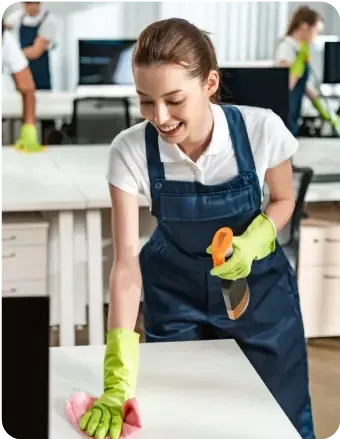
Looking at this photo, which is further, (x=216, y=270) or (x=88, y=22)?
(x=88, y=22)

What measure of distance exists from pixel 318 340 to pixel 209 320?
66.6 inches

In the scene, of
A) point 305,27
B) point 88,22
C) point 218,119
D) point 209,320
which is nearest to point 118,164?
point 218,119

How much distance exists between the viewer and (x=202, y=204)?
1.52m

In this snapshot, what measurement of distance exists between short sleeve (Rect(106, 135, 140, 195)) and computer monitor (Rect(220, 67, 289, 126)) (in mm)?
1489

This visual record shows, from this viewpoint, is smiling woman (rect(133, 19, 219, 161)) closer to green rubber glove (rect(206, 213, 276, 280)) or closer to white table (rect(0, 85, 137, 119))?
green rubber glove (rect(206, 213, 276, 280))

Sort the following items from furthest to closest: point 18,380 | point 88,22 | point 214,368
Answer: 1. point 88,22
2. point 214,368
3. point 18,380

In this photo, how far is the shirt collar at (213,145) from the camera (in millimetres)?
1471

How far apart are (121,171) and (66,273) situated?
1.29 metres

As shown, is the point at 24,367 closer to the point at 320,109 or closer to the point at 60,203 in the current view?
the point at 60,203

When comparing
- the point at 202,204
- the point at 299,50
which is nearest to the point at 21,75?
the point at 299,50

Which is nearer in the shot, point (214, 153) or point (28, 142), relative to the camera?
point (214, 153)

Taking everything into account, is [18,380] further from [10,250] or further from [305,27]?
[305,27]

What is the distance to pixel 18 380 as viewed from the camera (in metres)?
0.67

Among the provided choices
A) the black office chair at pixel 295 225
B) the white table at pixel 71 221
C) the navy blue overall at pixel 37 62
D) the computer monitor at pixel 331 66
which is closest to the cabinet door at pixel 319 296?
the black office chair at pixel 295 225
